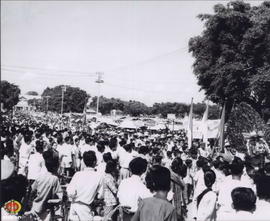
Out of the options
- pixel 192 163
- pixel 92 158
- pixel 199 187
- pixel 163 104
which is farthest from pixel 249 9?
pixel 163 104

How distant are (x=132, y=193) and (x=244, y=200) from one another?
1.69 metres

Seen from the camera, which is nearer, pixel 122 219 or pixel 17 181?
pixel 17 181

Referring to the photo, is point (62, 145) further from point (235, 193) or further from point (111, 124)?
point (111, 124)

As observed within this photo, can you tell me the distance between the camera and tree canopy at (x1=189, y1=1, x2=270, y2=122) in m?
23.0

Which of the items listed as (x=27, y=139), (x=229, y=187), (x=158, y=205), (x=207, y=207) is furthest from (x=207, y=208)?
(x=27, y=139)

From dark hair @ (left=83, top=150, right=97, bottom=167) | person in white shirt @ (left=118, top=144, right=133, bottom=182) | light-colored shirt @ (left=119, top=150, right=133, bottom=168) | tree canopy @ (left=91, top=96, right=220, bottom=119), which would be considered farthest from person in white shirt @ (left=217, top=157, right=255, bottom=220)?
tree canopy @ (left=91, top=96, right=220, bottom=119)

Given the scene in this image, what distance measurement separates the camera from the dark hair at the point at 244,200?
11.7ft

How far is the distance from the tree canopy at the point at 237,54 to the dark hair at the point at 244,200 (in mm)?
19688

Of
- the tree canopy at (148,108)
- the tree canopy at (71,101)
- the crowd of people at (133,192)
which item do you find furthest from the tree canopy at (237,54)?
the tree canopy at (71,101)

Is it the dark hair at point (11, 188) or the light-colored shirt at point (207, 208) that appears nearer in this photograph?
the dark hair at point (11, 188)

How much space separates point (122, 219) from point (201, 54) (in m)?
22.1

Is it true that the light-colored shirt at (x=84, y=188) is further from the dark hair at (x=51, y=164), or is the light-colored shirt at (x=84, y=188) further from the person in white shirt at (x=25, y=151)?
the person in white shirt at (x=25, y=151)

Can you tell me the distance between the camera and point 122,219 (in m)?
5.00

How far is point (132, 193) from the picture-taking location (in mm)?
4852
